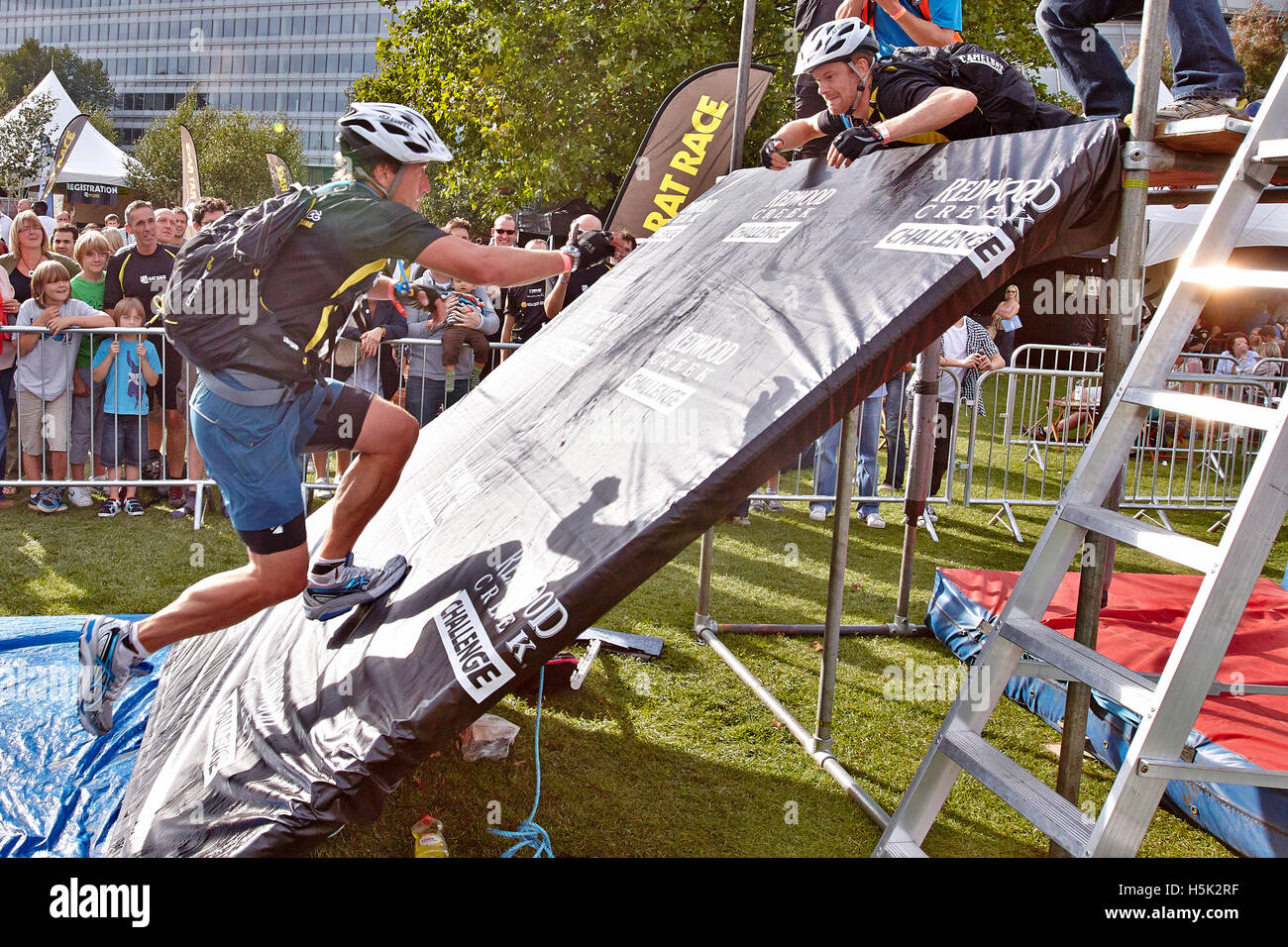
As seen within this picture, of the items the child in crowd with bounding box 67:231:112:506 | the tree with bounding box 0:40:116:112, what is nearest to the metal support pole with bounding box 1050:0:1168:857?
the child in crowd with bounding box 67:231:112:506

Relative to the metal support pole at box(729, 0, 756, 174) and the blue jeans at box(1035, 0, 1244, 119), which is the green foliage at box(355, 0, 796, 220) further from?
the blue jeans at box(1035, 0, 1244, 119)

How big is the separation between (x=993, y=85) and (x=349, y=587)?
123 inches

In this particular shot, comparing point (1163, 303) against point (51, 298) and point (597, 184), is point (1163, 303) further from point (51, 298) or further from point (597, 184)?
point (597, 184)

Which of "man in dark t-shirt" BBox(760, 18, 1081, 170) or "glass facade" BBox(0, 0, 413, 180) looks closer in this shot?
"man in dark t-shirt" BBox(760, 18, 1081, 170)

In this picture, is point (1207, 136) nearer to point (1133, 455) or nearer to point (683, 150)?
point (683, 150)

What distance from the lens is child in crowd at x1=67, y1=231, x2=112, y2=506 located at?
26.7ft

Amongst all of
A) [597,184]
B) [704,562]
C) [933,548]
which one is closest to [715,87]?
[933,548]

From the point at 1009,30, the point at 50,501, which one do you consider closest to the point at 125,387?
the point at 50,501

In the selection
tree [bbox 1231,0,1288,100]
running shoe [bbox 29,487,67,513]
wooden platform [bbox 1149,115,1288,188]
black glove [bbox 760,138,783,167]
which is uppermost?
tree [bbox 1231,0,1288,100]

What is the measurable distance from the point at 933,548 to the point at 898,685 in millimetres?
3441

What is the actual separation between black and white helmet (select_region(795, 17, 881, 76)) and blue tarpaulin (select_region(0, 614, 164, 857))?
393 cm

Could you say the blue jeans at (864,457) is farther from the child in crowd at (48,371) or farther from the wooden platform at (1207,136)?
the child in crowd at (48,371)

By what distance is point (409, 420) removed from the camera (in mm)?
3916

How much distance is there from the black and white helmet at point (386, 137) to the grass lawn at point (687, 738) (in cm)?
244
